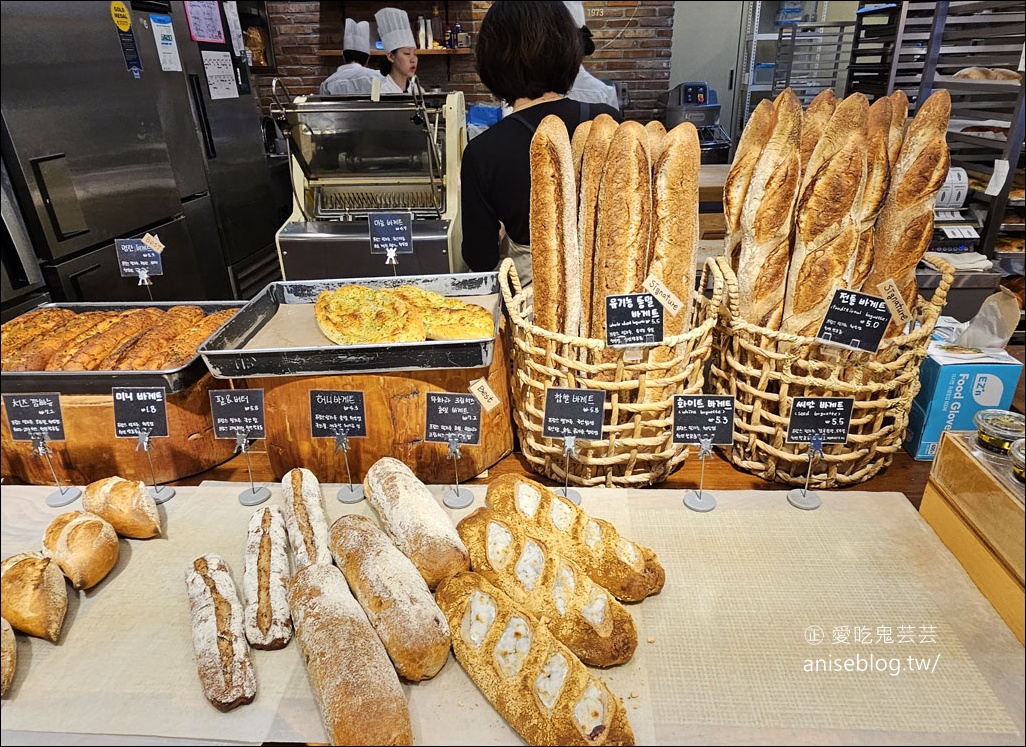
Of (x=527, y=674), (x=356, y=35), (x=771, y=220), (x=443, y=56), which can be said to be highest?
(x=356, y=35)

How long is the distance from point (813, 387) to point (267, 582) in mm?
1206

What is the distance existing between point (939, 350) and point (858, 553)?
65cm

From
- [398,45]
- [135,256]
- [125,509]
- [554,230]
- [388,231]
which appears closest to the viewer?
[125,509]

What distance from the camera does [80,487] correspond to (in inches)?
56.7

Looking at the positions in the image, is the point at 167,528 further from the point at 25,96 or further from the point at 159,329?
the point at 25,96

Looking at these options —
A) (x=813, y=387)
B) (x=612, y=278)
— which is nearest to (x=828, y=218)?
(x=813, y=387)

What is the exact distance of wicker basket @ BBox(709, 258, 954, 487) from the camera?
1.31 m

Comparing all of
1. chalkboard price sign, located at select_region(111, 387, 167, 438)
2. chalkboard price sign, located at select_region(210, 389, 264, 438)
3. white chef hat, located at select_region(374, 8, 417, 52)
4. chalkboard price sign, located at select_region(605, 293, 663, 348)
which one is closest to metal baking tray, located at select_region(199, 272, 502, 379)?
chalkboard price sign, located at select_region(210, 389, 264, 438)

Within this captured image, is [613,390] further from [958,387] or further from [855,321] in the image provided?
[958,387]

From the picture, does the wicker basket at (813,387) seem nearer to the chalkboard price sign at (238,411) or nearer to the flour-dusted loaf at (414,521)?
the flour-dusted loaf at (414,521)

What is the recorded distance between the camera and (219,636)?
1.01 meters

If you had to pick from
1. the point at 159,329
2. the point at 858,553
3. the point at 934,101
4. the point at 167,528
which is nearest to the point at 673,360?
the point at 858,553

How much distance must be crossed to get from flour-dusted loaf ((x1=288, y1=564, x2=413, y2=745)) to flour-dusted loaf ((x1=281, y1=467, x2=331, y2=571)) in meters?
0.08

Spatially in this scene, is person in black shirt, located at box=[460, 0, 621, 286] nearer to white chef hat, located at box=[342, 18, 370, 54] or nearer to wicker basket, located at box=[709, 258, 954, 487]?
wicker basket, located at box=[709, 258, 954, 487]
